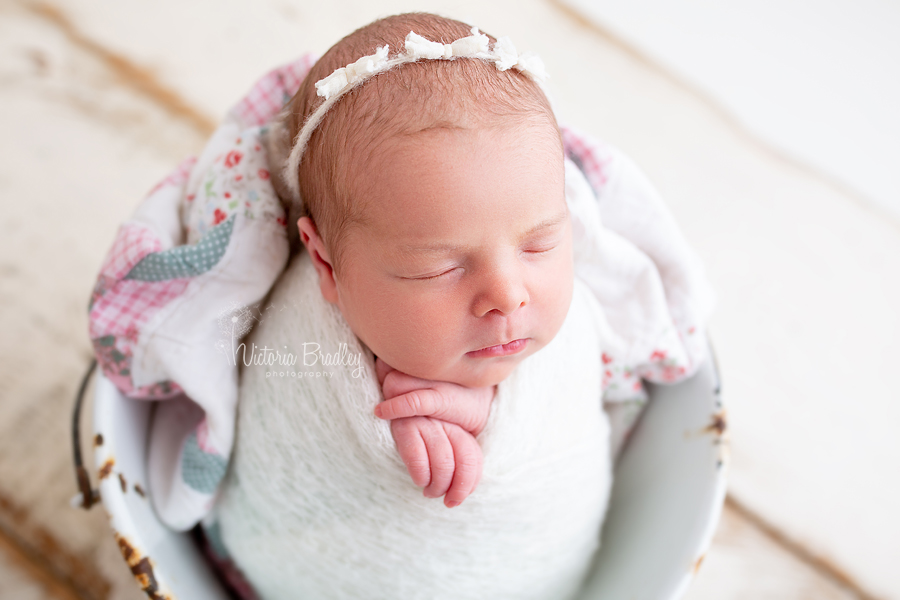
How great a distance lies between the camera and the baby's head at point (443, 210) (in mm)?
539

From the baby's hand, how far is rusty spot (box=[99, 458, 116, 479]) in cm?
27

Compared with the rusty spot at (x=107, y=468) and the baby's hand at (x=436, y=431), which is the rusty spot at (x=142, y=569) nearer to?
the rusty spot at (x=107, y=468)

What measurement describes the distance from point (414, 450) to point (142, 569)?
0.88ft

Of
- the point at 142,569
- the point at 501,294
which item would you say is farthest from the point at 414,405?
the point at 142,569

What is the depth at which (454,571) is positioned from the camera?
0.69 meters

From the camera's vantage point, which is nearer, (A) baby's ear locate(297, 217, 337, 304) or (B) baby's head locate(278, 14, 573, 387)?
(B) baby's head locate(278, 14, 573, 387)

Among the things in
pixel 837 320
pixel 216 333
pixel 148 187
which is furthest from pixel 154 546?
pixel 837 320

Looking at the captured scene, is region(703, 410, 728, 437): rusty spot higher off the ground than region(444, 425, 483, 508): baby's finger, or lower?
lower

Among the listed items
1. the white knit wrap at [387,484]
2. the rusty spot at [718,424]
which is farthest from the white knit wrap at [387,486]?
the rusty spot at [718,424]

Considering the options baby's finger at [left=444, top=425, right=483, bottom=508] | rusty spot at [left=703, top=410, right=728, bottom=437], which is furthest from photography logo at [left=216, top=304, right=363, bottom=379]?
rusty spot at [left=703, top=410, right=728, bottom=437]

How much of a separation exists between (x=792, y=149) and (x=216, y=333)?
1114 millimetres

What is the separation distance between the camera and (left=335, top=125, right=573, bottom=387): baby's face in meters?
0.54

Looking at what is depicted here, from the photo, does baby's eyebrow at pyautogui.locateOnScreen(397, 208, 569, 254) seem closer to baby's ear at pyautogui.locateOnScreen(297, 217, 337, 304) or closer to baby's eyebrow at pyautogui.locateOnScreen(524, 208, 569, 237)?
baby's eyebrow at pyautogui.locateOnScreen(524, 208, 569, 237)

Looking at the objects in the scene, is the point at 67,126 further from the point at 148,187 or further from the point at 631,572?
the point at 631,572
